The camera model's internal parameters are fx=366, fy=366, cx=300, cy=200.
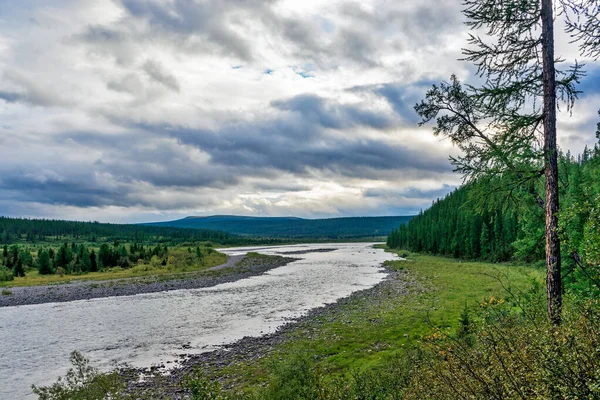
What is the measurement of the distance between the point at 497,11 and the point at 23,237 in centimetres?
22617

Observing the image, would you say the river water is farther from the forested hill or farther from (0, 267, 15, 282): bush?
(0, 267, 15, 282): bush

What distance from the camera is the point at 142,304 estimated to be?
42.1 metres

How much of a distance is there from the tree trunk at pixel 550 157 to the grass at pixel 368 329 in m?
1.10

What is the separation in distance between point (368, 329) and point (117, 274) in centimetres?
6572

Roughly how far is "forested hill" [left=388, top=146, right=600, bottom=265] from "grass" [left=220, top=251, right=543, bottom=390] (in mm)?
2173

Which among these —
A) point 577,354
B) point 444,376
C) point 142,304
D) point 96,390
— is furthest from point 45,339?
point 577,354

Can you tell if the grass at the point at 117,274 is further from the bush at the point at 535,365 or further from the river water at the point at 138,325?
A: the bush at the point at 535,365

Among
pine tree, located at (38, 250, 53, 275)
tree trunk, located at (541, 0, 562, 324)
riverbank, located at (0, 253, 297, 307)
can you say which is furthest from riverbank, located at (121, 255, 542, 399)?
pine tree, located at (38, 250, 53, 275)

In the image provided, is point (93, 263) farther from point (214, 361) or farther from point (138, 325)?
point (214, 361)

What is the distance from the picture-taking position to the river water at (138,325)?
72.5 ft

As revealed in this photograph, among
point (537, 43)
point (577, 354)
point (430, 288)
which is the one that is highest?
point (537, 43)

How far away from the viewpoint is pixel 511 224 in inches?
3000

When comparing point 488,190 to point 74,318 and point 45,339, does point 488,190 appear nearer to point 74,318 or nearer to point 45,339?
point 45,339

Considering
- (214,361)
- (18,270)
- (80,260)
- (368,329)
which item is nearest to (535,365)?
(214,361)
